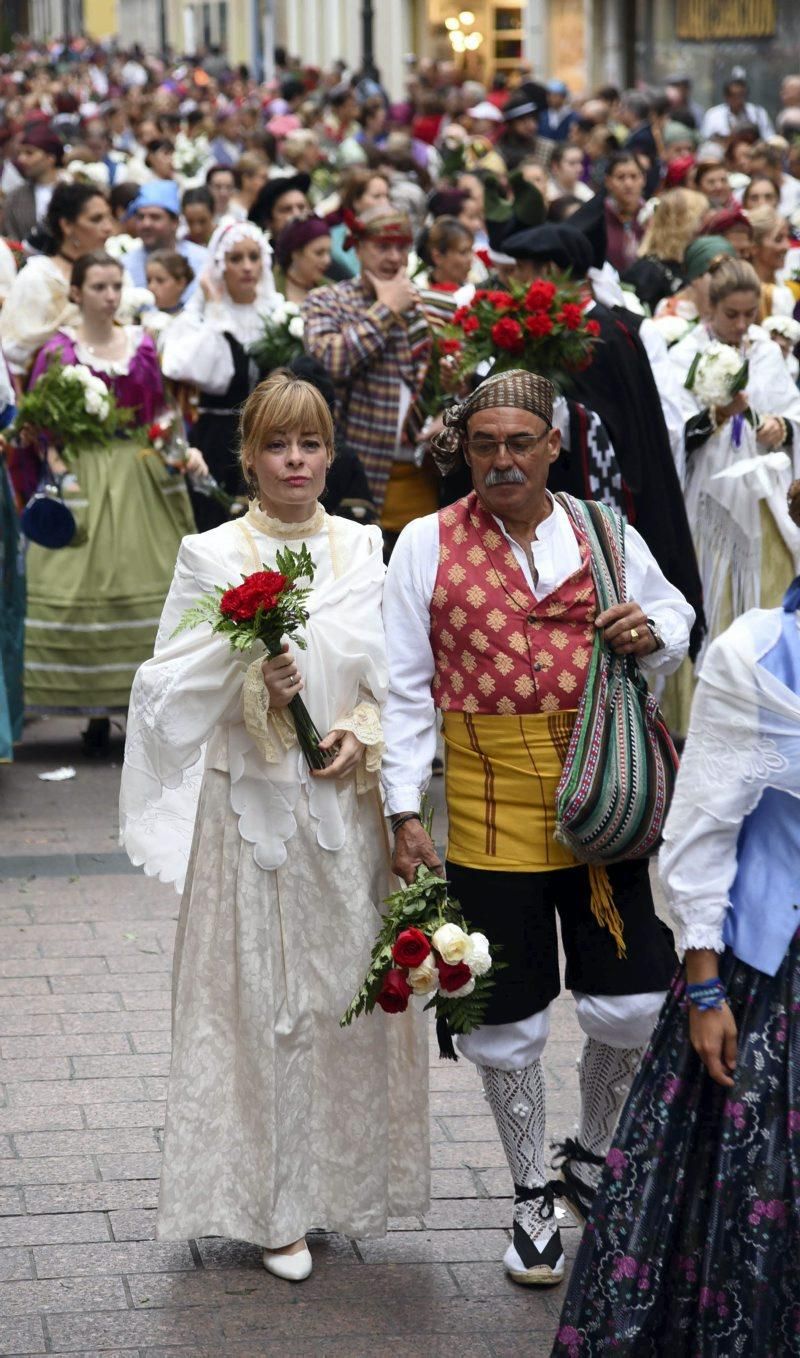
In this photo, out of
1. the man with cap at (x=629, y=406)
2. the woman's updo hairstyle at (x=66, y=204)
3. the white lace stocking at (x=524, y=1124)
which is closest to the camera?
the white lace stocking at (x=524, y=1124)

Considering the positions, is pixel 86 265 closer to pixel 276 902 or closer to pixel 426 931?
pixel 276 902

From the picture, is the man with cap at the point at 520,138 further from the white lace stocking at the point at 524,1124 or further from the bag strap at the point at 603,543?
the white lace stocking at the point at 524,1124

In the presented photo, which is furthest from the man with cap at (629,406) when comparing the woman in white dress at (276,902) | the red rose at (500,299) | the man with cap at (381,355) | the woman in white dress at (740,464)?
the woman in white dress at (276,902)

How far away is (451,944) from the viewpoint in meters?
4.27

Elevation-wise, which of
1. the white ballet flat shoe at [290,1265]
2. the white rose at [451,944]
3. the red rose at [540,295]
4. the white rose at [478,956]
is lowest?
the white ballet flat shoe at [290,1265]

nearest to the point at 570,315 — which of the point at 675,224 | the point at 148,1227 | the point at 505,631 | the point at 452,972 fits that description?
the point at 505,631

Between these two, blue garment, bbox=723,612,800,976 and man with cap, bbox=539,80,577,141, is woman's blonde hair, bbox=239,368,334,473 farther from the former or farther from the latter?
man with cap, bbox=539,80,577,141

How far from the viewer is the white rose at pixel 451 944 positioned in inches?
168

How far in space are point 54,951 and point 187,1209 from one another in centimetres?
236

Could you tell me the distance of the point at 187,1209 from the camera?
4590mm

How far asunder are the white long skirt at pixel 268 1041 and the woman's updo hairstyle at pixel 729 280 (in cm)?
445

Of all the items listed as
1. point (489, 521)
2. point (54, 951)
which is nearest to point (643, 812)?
point (489, 521)

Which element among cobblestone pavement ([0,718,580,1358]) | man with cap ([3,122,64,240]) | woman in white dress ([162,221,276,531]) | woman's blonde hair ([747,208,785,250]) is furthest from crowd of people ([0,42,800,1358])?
man with cap ([3,122,64,240])

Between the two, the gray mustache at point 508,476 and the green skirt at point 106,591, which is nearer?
the gray mustache at point 508,476
